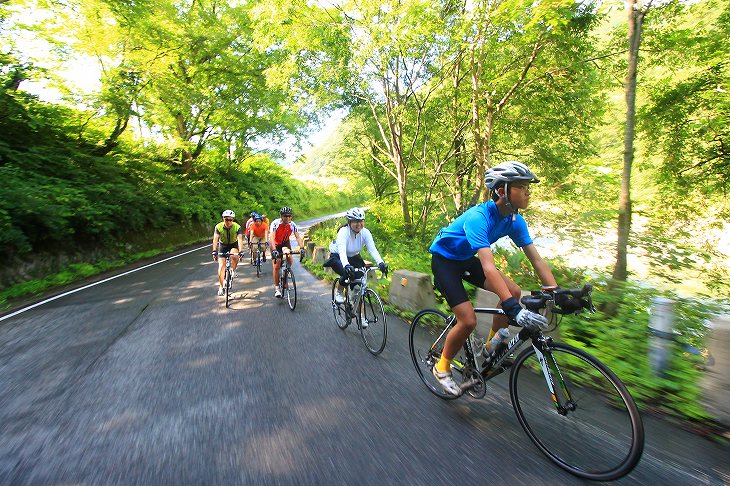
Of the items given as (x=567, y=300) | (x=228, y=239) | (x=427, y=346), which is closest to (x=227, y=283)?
(x=228, y=239)

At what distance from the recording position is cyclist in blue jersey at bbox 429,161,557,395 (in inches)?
108

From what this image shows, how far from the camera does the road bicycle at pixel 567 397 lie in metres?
2.28

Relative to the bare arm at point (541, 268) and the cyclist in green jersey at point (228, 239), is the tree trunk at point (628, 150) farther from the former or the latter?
the cyclist in green jersey at point (228, 239)

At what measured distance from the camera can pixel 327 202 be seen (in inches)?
2063

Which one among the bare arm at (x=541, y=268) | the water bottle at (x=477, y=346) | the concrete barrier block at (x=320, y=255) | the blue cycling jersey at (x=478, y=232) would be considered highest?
the blue cycling jersey at (x=478, y=232)

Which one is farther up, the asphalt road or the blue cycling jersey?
the blue cycling jersey

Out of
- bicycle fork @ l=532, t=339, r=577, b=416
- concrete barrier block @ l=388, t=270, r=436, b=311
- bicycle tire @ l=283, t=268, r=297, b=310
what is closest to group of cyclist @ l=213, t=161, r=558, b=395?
bicycle fork @ l=532, t=339, r=577, b=416

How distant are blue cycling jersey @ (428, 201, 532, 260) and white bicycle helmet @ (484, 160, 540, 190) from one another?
0.21 metres

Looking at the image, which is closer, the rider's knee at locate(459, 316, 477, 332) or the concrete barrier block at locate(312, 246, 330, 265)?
the rider's knee at locate(459, 316, 477, 332)

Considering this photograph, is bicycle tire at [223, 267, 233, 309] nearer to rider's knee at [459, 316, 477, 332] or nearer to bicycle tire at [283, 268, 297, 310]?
bicycle tire at [283, 268, 297, 310]

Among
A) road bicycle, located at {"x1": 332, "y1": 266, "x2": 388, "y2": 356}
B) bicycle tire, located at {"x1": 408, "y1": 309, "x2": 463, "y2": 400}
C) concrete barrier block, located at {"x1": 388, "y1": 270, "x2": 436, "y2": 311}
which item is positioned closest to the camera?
bicycle tire, located at {"x1": 408, "y1": 309, "x2": 463, "y2": 400}

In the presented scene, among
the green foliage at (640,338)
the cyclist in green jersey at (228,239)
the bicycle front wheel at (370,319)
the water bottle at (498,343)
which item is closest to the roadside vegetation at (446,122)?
the green foliage at (640,338)

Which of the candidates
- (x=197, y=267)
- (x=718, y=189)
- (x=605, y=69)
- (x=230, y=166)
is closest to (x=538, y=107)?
(x=605, y=69)

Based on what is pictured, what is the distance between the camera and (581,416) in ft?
8.73
